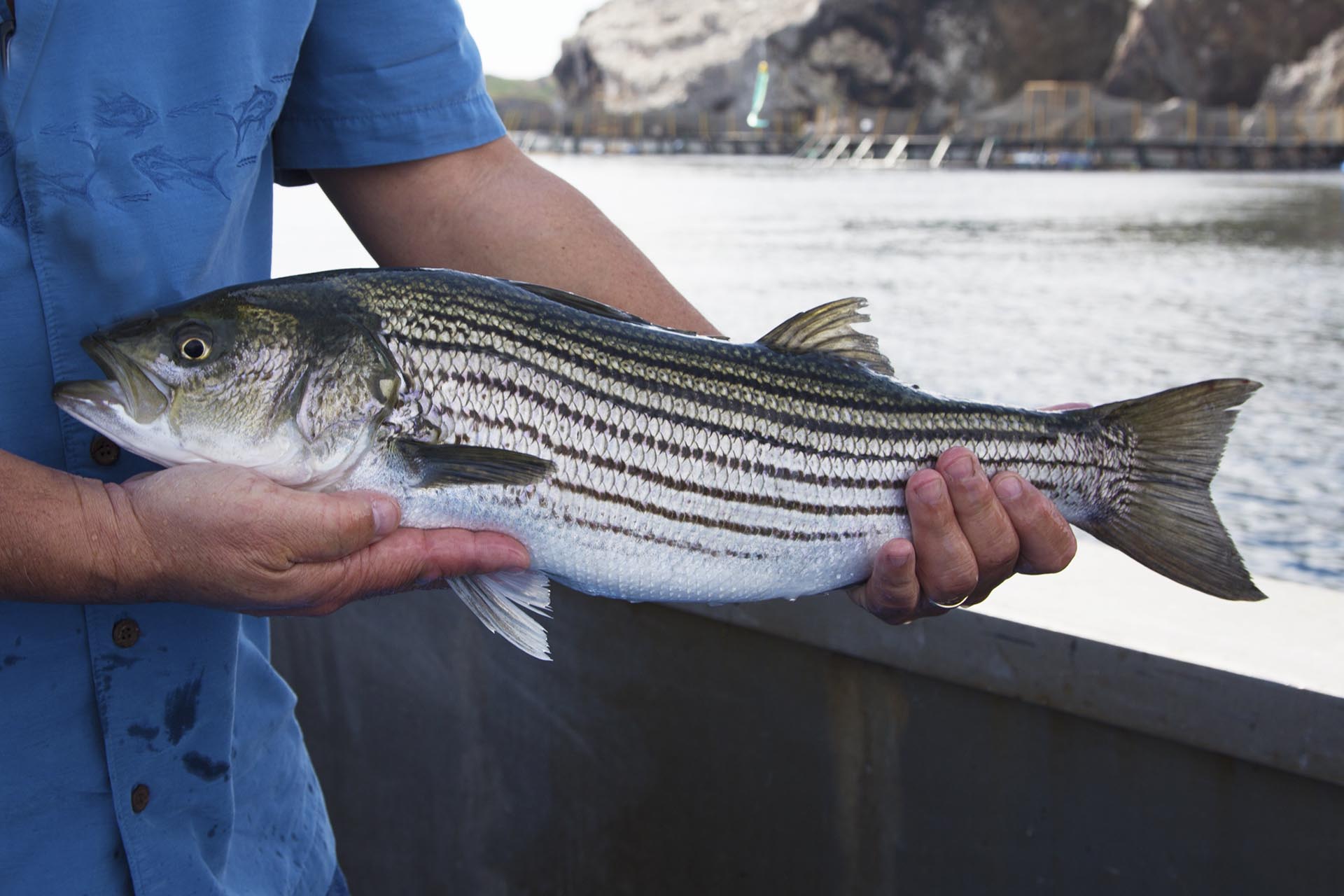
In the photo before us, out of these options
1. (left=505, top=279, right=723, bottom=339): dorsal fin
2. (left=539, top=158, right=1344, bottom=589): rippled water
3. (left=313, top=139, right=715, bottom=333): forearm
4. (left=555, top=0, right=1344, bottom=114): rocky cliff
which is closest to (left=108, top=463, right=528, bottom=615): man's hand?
(left=505, top=279, right=723, bottom=339): dorsal fin

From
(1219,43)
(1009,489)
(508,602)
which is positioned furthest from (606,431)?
(1219,43)

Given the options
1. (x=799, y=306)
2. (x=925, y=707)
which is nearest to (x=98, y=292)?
(x=925, y=707)

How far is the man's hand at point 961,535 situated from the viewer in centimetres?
213

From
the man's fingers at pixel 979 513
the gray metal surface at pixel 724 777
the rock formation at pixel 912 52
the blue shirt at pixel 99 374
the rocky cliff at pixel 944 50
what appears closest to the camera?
the blue shirt at pixel 99 374

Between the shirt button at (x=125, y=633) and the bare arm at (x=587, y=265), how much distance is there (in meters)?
0.88

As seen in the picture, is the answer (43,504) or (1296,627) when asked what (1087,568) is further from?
(43,504)

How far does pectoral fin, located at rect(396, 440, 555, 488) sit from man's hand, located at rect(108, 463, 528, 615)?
10 centimetres

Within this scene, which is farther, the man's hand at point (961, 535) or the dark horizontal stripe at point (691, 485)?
the man's hand at point (961, 535)

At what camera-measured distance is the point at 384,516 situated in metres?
1.79

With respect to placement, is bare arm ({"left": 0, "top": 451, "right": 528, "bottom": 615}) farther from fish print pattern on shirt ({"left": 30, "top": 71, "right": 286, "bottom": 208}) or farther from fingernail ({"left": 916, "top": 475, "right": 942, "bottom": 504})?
fingernail ({"left": 916, "top": 475, "right": 942, "bottom": 504})

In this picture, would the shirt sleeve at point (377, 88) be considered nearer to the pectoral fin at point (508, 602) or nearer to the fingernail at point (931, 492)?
the pectoral fin at point (508, 602)

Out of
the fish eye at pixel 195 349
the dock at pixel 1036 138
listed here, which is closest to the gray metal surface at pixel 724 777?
the fish eye at pixel 195 349

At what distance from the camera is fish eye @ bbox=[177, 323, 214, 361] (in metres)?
1.86

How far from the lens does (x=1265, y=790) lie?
7.97 ft
